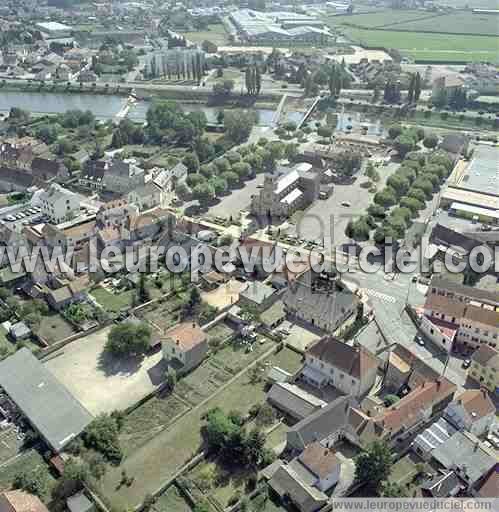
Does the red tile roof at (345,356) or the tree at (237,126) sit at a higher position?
the tree at (237,126)

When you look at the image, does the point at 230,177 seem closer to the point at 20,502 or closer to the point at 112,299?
the point at 112,299

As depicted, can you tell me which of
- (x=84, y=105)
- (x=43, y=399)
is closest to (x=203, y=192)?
(x=43, y=399)

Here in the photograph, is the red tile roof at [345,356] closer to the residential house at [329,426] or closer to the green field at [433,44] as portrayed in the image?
the residential house at [329,426]

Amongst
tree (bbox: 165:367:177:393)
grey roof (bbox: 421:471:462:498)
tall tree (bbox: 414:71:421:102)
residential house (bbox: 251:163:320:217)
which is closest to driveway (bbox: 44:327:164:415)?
tree (bbox: 165:367:177:393)

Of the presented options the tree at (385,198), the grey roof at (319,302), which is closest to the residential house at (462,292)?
the grey roof at (319,302)

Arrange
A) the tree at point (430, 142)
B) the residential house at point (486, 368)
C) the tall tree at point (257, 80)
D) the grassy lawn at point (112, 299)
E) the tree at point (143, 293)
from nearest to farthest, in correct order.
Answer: the residential house at point (486, 368) < the grassy lawn at point (112, 299) < the tree at point (143, 293) < the tree at point (430, 142) < the tall tree at point (257, 80)

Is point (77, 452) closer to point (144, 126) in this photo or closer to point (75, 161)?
point (75, 161)
